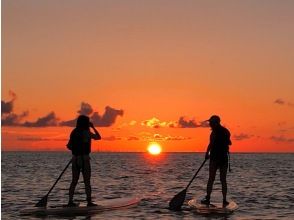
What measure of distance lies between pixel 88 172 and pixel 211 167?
368 cm

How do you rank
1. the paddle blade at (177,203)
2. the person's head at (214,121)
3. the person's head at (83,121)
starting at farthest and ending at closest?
1. the paddle blade at (177,203)
2. the person's head at (214,121)
3. the person's head at (83,121)

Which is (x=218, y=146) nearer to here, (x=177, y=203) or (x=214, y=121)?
(x=214, y=121)

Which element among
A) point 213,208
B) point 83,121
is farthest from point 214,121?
point 83,121

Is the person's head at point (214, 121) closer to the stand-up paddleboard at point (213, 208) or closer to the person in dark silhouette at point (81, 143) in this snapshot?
the stand-up paddleboard at point (213, 208)

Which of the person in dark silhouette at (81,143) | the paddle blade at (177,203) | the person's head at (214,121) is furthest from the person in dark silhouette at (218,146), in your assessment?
the person in dark silhouette at (81,143)

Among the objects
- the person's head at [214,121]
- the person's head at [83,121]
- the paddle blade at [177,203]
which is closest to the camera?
the person's head at [83,121]

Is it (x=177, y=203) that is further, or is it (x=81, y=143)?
(x=177, y=203)

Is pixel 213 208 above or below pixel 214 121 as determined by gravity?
below

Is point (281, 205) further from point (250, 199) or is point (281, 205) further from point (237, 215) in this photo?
point (237, 215)

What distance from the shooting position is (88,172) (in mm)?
16250

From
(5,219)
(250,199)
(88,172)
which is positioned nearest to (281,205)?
(250,199)

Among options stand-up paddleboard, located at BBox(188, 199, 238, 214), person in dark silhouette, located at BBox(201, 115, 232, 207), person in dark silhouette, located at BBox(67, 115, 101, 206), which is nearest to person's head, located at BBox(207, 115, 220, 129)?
person in dark silhouette, located at BBox(201, 115, 232, 207)

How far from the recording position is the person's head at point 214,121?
55.2ft

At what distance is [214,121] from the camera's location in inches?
663
